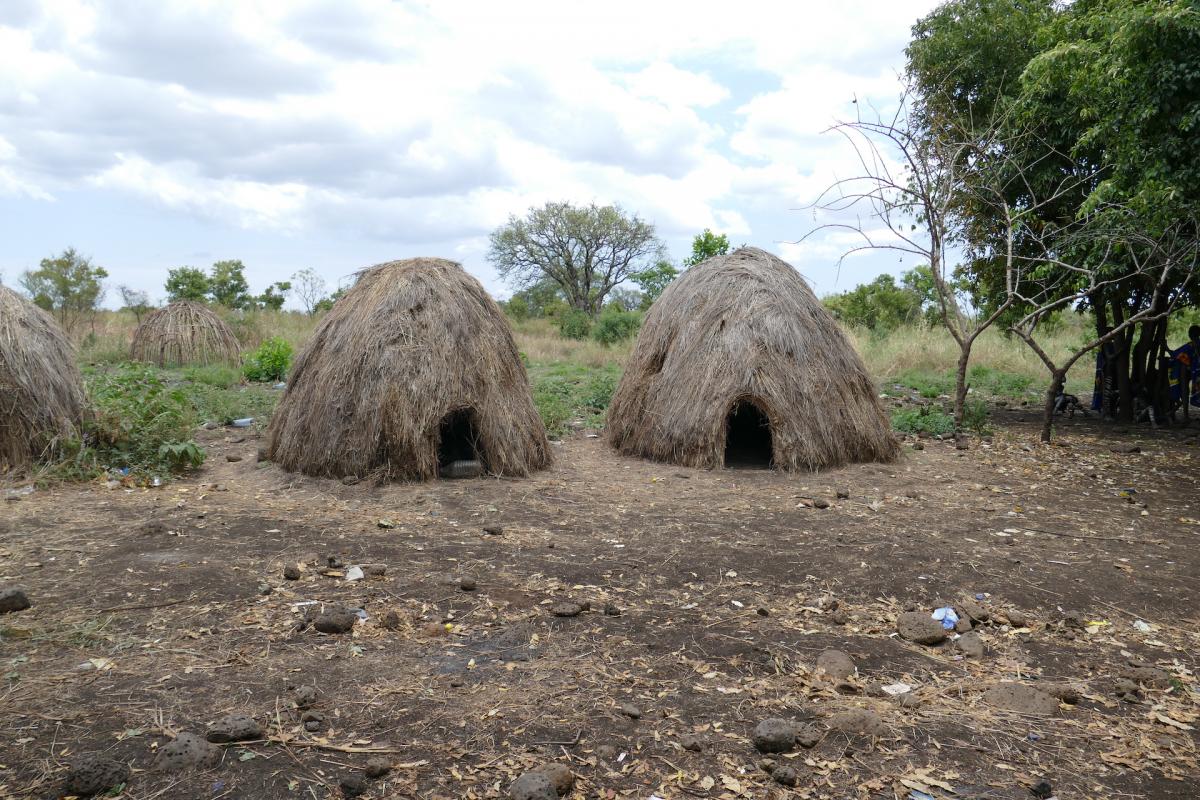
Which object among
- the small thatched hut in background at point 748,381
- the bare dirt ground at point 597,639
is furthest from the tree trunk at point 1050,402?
the bare dirt ground at point 597,639

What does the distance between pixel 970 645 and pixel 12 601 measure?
471cm

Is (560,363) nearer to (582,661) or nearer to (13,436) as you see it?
(13,436)

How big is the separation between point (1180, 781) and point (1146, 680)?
88cm

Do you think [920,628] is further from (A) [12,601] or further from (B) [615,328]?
(B) [615,328]

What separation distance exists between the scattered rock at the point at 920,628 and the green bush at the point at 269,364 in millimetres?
11270

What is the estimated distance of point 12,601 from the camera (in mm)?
→ 4297

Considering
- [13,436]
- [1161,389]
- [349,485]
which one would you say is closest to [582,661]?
[349,485]

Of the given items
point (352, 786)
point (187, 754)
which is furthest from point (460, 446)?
point (352, 786)

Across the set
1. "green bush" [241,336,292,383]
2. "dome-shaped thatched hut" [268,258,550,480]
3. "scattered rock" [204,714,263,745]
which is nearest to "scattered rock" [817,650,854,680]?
"scattered rock" [204,714,263,745]

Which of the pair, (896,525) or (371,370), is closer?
(896,525)

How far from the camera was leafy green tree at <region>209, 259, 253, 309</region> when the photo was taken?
24.2m

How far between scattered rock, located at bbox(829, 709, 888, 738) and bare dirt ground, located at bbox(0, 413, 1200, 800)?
0.06 ft

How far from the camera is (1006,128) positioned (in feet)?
34.4

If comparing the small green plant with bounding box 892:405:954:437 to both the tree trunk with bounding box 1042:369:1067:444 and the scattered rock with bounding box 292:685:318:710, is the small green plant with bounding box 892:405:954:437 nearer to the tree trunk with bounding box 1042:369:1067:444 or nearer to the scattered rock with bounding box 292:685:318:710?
the tree trunk with bounding box 1042:369:1067:444
